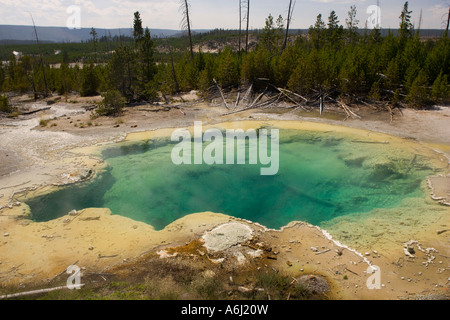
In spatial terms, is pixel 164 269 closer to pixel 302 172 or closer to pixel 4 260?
pixel 4 260

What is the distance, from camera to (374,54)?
21297mm

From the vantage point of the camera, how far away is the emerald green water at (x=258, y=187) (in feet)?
32.0

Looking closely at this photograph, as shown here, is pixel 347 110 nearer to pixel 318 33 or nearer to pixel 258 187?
pixel 258 187

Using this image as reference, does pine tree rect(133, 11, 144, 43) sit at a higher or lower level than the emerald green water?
higher

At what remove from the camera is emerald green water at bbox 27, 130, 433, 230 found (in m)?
9.74

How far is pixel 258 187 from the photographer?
11.4 m

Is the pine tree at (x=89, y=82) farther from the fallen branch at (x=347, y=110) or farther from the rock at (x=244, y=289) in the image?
the rock at (x=244, y=289)

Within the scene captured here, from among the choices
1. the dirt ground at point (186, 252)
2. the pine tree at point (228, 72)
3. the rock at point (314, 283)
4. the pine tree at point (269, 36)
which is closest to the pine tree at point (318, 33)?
the pine tree at point (269, 36)

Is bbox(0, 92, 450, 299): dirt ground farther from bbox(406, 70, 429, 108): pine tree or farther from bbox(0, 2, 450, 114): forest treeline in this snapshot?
bbox(0, 2, 450, 114): forest treeline

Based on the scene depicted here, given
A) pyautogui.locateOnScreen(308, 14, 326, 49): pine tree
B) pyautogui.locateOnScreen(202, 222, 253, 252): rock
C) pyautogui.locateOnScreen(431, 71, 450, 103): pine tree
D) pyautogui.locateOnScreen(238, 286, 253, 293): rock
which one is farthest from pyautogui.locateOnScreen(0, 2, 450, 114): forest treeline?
pyautogui.locateOnScreen(238, 286, 253, 293): rock

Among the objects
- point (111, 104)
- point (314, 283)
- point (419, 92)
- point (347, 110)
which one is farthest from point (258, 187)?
point (111, 104)
